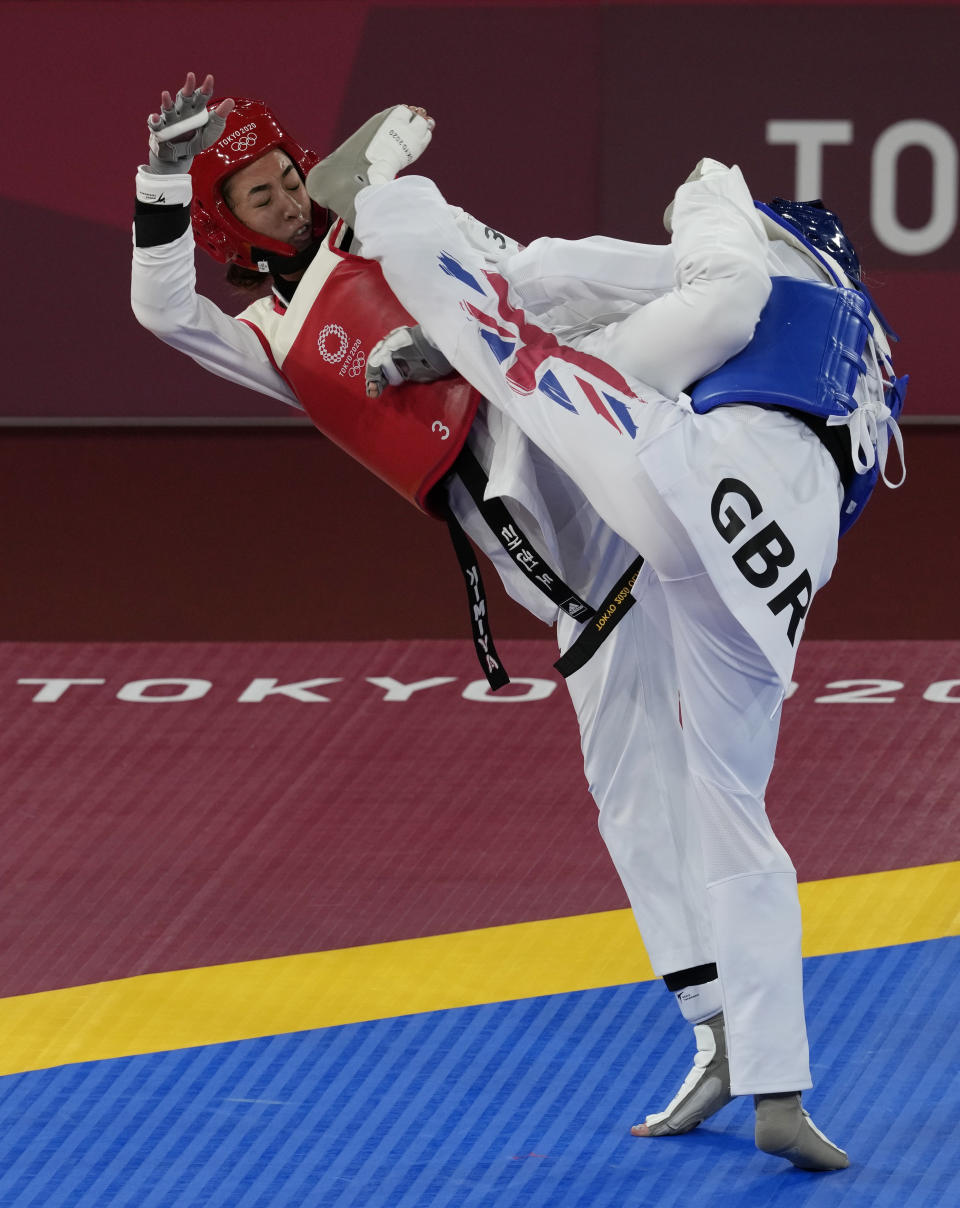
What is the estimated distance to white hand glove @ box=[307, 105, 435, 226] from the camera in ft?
8.75

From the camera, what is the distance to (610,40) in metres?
8.44

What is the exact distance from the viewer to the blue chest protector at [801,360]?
2.59 meters

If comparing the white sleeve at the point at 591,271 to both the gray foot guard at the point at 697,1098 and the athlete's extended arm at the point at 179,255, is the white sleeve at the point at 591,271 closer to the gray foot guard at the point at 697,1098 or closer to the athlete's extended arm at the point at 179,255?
the athlete's extended arm at the point at 179,255

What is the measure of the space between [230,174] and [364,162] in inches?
11.8

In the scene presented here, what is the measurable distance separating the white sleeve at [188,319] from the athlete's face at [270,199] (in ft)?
0.39

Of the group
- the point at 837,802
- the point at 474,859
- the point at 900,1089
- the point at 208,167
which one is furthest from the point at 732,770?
the point at 837,802

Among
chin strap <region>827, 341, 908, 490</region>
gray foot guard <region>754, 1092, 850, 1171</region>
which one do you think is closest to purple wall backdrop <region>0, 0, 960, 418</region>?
chin strap <region>827, 341, 908, 490</region>

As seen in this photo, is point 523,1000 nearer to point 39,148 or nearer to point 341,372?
point 341,372

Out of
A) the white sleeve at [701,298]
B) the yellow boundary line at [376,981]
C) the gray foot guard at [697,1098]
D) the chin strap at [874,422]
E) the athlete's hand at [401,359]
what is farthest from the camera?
the yellow boundary line at [376,981]

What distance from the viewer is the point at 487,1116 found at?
2912 mm

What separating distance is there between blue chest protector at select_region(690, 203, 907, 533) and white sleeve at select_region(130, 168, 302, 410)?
2.27 ft

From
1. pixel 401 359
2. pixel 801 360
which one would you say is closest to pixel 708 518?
pixel 801 360

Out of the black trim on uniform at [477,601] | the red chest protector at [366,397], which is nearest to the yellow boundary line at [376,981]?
the black trim on uniform at [477,601]

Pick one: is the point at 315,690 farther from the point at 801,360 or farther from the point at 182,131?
the point at 801,360
